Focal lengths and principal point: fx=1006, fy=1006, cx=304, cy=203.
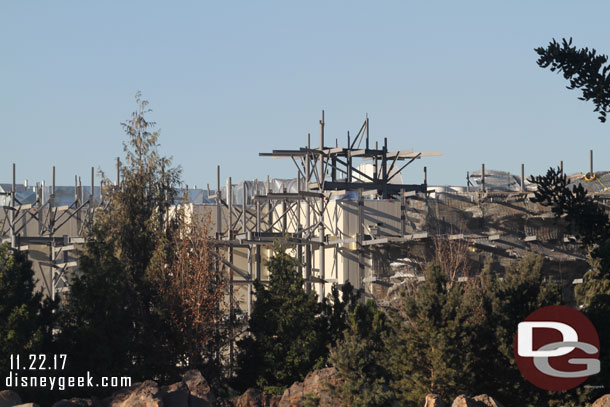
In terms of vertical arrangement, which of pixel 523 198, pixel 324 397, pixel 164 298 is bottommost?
pixel 324 397

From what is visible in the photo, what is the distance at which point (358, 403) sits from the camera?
20859mm

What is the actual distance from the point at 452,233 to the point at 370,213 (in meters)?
2.99

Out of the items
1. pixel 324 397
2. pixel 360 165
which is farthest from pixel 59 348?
pixel 360 165

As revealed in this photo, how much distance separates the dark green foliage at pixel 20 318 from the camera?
2345 cm

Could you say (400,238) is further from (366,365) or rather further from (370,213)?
(366,365)

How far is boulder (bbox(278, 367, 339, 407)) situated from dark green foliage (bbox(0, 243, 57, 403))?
582cm

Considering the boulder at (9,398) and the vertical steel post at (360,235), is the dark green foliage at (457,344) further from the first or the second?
the vertical steel post at (360,235)

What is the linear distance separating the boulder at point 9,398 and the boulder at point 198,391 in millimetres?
3629

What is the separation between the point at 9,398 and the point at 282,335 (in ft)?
23.2

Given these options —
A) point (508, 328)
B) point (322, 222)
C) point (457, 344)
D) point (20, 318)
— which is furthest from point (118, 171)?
point (508, 328)

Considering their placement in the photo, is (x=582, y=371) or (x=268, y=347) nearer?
(x=582, y=371)

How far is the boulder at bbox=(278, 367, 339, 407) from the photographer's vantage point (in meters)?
21.9

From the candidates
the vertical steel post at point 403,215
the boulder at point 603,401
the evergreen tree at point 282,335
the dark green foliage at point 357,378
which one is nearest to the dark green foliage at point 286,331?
the evergreen tree at point 282,335

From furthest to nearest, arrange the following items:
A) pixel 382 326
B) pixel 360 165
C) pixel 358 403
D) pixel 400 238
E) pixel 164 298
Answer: pixel 360 165 < pixel 400 238 < pixel 164 298 < pixel 382 326 < pixel 358 403
